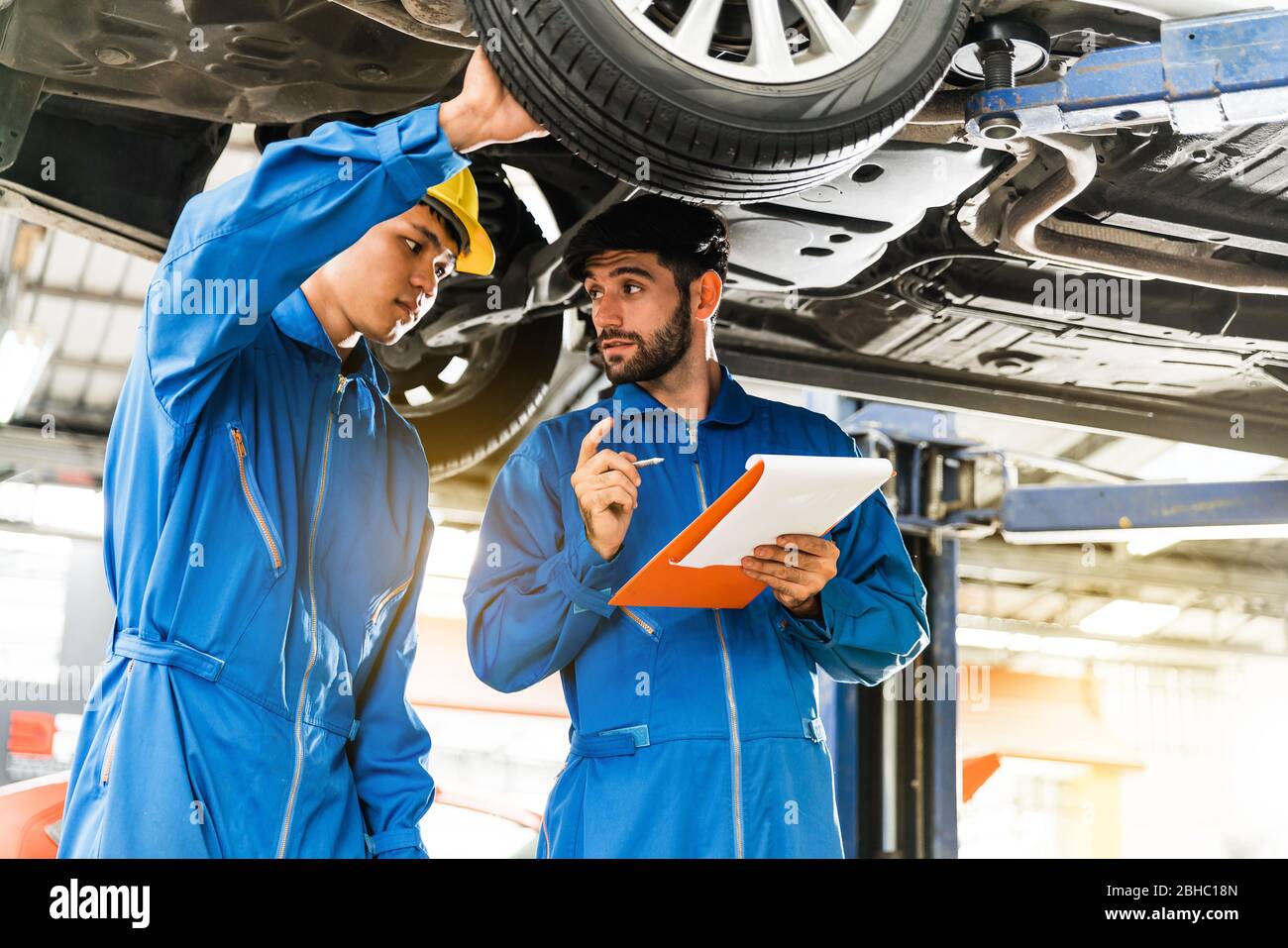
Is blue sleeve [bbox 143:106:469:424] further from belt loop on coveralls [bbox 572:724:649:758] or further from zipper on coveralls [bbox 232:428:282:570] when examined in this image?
belt loop on coveralls [bbox 572:724:649:758]

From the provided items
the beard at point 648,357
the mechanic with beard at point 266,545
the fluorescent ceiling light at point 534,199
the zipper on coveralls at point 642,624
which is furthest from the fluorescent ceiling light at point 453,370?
the zipper on coveralls at point 642,624

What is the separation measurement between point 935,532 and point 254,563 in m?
2.26

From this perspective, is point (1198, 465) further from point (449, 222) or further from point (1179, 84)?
point (449, 222)

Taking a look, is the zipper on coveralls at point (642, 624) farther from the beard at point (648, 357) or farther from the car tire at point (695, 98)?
the car tire at point (695, 98)

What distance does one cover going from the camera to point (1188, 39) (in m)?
1.94

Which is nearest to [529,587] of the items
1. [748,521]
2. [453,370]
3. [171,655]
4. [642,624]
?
[642,624]

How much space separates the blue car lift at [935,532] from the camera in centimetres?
337

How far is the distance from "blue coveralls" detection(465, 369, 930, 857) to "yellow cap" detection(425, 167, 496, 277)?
344 millimetres

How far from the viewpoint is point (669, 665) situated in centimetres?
197

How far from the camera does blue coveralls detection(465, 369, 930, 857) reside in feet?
6.21

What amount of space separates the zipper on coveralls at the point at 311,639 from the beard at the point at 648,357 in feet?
1.63

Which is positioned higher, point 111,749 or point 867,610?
point 867,610

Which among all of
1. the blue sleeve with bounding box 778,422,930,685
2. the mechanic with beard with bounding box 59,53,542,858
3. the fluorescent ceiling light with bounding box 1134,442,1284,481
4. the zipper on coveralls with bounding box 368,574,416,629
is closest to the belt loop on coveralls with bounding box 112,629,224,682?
the mechanic with beard with bounding box 59,53,542,858

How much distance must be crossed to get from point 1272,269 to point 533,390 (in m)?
1.75
